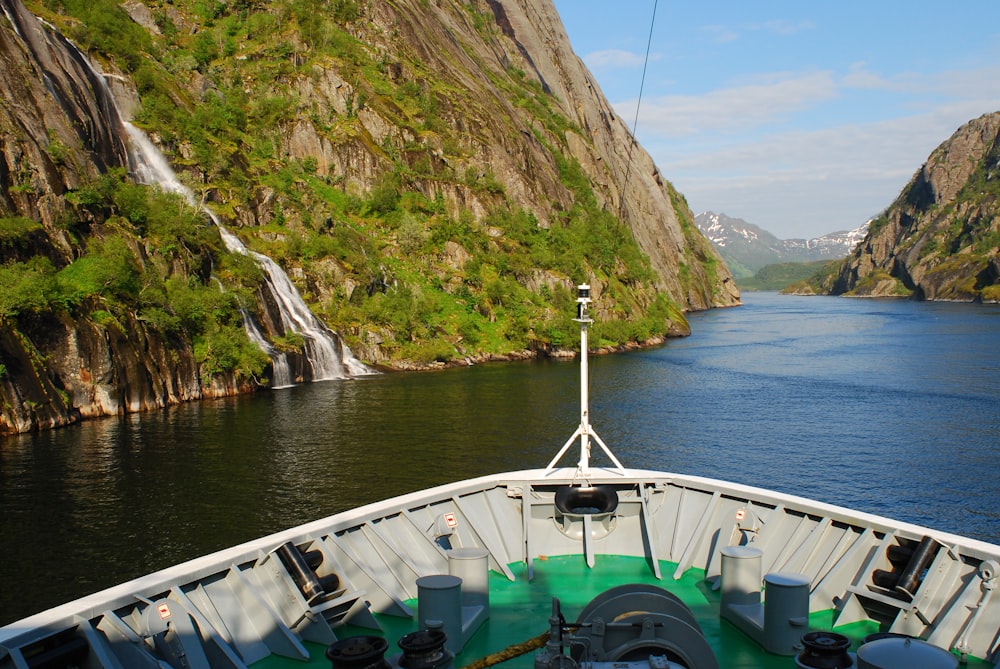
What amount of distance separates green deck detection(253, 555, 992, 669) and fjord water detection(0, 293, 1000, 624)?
15300 millimetres

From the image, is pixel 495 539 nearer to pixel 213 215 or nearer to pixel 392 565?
pixel 392 565

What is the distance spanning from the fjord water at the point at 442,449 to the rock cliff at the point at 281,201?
18.3ft

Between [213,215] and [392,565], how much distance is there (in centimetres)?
6699

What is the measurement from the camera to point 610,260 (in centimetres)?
11750

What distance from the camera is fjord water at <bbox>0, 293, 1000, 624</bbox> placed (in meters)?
27.6

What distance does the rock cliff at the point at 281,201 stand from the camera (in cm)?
4844

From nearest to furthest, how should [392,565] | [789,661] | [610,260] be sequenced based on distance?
1. [789,661]
2. [392,565]
3. [610,260]

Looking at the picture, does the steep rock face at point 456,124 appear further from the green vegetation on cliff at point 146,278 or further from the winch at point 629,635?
the winch at point 629,635

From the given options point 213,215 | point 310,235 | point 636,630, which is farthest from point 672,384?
point 636,630

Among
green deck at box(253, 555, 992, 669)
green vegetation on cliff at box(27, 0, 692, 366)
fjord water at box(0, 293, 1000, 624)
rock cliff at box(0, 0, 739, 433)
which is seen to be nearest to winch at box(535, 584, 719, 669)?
green deck at box(253, 555, 992, 669)

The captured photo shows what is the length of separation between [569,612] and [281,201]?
252 feet

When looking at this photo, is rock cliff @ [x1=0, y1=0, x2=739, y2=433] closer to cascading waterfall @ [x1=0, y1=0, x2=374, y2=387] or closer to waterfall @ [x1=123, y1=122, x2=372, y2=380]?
cascading waterfall @ [x1=0, y1=0, x2=374, y2=387]

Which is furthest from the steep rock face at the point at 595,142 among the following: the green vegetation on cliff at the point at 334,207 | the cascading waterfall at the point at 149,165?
the cascading waterfall at the point at 149,165

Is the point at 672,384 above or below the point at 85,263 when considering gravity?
below
